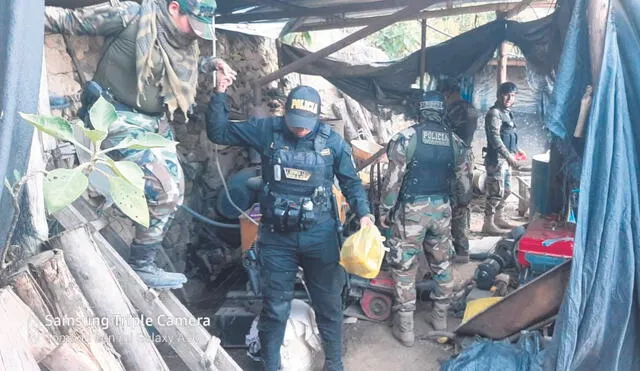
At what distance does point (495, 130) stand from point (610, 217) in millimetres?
4306

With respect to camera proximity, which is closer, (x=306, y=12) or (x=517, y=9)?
(x=517, y=9)

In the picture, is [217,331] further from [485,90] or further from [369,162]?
[485,90]

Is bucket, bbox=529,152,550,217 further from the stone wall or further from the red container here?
the stone wall

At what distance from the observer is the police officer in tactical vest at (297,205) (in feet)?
11.2

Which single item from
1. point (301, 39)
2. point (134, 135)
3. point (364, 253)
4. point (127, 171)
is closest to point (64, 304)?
point (127, 171)

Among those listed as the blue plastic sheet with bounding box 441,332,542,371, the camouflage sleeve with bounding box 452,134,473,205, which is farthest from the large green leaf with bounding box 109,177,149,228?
the camouflage sleeve with bounding box 452,134,473,205

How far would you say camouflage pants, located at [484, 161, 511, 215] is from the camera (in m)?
6.98

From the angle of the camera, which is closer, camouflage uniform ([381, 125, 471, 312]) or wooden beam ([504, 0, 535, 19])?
camouflage uniform ([381, 125, 471, 312])

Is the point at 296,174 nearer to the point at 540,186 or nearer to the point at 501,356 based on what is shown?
the point at 501,356

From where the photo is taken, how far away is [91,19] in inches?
100

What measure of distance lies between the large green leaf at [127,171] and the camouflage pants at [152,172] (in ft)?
3.10

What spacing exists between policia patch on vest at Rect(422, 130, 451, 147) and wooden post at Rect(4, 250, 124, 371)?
316 centimetres

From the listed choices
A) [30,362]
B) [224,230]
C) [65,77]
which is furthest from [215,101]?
[224,230]

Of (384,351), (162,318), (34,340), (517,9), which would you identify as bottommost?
(384,351)
